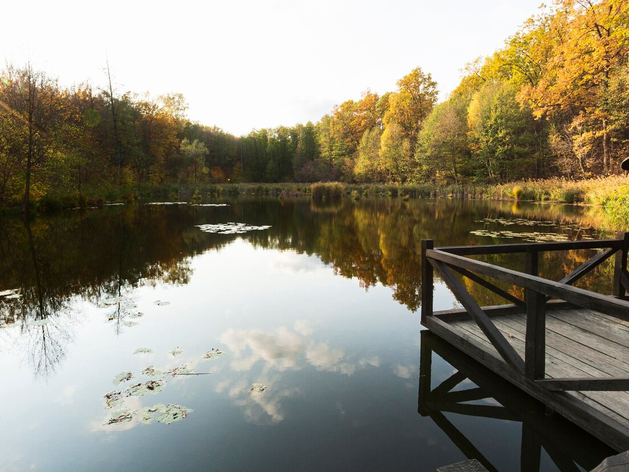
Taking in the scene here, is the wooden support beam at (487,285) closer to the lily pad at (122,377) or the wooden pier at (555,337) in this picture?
the wooden pier at (555,337)

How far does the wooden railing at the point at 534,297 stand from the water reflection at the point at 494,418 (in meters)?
0.37

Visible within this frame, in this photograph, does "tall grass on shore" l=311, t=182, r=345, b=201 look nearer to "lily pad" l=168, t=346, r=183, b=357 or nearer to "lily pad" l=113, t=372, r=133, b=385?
"lily pad" l=168, t=346, r=183, b=357

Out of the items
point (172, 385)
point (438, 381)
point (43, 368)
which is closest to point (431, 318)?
point (438, 381)

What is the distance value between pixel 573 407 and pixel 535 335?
0.57 meters

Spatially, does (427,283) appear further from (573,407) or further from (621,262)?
(621,262)

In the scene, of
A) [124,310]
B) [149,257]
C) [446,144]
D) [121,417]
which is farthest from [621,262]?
[446,144]

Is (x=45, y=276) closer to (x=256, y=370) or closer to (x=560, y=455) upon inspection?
(x=256, y=370)

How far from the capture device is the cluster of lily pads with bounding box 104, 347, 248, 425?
10.4 feet

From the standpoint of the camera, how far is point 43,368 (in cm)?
419

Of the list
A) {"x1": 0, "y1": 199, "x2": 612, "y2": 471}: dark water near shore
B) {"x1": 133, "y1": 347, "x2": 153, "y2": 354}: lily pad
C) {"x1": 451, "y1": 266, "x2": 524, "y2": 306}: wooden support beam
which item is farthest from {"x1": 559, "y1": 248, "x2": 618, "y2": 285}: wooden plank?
{"x1": 133, "y1": 347, "x2": 153, "y2": 354}: lily pad

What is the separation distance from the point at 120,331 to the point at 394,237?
1050 cm

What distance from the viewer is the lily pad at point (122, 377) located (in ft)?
12.5

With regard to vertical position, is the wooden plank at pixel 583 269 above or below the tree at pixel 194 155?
below

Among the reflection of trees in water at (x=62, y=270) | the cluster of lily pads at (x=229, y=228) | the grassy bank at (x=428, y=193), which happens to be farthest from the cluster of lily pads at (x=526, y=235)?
the reflection of trees in water at (x=62, y=270)
